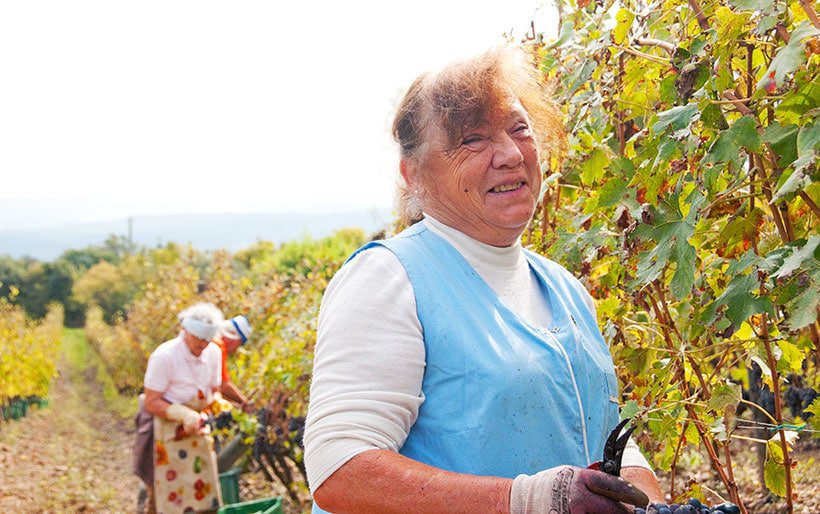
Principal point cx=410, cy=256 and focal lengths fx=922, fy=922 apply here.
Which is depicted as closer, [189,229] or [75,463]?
[75,463]

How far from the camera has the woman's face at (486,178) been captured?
71.8 inches

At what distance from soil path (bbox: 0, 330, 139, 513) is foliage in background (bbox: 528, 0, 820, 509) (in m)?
7.39

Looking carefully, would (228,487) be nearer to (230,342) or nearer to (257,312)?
(230,342)

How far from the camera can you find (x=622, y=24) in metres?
2.12

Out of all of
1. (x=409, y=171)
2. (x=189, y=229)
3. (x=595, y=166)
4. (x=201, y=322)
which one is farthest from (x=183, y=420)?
(x=189, y=229)

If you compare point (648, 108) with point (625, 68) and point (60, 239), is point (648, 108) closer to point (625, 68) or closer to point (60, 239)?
point (625, 68)

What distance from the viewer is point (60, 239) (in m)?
147

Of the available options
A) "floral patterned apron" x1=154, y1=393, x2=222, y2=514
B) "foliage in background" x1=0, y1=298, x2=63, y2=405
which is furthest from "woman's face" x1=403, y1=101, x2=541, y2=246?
"foliage in background" x1=0, y1=298, x2=63, y2=405

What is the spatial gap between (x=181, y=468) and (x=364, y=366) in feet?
16.3

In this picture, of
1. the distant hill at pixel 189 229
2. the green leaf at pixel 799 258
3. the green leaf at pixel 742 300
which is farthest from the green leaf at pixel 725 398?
the distant hill at pixel 189 229

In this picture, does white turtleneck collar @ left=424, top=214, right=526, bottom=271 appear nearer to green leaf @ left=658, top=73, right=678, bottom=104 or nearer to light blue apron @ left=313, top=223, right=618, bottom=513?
light blue apron @ left=313, top=223, right=618, bottom=513

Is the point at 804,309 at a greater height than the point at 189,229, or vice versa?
the point at 804,309

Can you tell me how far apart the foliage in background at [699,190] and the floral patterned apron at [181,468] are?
4022 millimetres

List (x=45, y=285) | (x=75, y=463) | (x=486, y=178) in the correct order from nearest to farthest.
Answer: (x=486, y=178) → (x=75, y=463) → (x=45, y=285)
